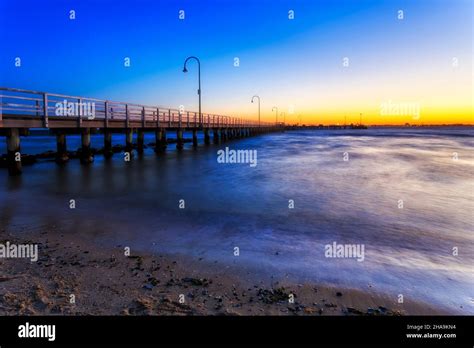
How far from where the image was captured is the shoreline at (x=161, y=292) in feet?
11.6

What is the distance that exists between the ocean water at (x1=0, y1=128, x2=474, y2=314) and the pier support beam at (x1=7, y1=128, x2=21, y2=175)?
1.75 feet

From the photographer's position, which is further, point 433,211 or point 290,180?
point 290,180

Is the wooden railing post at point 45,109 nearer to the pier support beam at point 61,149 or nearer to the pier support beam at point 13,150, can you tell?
the pier support beam at point 13,150

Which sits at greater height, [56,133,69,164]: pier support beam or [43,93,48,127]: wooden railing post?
[43,93,48,127]: wooden railing post

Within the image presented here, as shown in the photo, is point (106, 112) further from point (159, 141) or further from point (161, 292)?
point (161, 292)

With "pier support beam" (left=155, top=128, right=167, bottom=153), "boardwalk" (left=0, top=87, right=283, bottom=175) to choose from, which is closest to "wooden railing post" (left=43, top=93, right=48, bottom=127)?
"boardwalk" (left=0, top=87, right=283, bottom=175)

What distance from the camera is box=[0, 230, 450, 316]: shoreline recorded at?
3.54m

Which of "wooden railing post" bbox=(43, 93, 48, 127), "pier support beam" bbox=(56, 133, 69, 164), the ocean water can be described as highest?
"wooden railing post" bbox=(43, 93, 48, 127)

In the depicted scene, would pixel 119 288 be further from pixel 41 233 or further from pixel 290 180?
pixel 290 180

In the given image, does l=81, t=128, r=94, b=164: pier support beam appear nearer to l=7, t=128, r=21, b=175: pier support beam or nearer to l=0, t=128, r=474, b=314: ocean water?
l=0, t=128, r=474, b=314: ocean water

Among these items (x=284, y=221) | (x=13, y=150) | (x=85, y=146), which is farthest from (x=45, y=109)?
(x=284, y=221)
